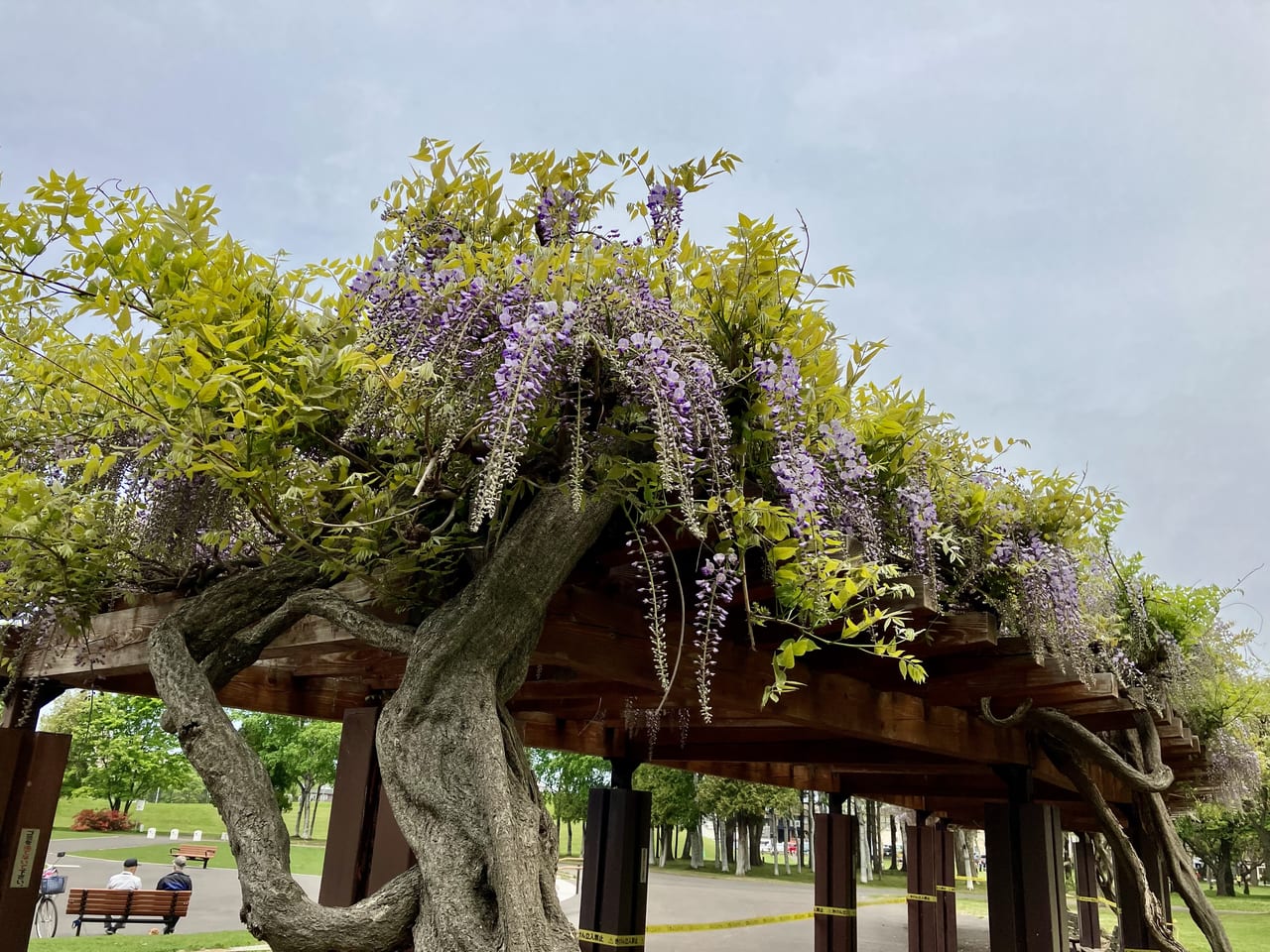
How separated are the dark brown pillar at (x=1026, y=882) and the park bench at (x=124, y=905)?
30.1ft

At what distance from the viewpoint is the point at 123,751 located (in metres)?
21.9

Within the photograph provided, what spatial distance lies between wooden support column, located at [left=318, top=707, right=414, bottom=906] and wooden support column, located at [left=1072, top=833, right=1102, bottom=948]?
13588 mm

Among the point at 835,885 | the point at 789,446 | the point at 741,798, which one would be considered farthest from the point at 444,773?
the point at 741,798

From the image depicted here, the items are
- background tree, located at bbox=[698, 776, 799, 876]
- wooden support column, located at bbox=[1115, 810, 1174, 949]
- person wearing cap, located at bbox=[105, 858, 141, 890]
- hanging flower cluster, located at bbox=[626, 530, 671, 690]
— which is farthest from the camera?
background tree, located at bbox=[698, 776, 799, 876]

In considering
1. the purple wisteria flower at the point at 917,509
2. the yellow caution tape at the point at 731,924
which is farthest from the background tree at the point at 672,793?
the purple wisteria flower at the point at 917,509

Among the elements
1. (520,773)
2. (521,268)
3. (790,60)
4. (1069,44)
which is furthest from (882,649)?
(1069,44)

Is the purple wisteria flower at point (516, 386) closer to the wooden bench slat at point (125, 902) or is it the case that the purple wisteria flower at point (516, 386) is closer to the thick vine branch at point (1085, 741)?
the thick vine branch at point (1085, 741)

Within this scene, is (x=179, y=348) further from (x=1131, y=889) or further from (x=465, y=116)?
(x=1131, y=889)

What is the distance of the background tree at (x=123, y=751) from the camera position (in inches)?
806

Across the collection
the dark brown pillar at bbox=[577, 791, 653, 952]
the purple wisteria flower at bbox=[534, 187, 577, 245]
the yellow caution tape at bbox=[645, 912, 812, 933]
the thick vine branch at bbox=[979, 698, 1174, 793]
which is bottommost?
the yellow caution tape at bbox=[645, 912, 812, 933]

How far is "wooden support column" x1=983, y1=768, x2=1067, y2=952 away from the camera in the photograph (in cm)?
479

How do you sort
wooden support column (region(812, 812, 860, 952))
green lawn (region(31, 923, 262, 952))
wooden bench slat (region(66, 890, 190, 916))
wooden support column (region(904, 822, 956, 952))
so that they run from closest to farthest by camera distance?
wooden support column (region(812, 812, 860, 952)) < green lawn (region(31, 923, 262, 952)) < wooden bench slat (region(66, 890, 190, 916)) < wooden support column (region(904, 822, 956, 952))

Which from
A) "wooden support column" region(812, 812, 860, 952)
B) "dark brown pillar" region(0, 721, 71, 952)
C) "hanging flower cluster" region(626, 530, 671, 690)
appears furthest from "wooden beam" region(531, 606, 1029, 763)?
"wooden support column" region(812, 812, 860, 952)

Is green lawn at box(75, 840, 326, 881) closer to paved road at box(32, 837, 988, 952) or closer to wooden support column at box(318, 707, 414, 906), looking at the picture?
paved road at box(32, 837, 988, 952)
